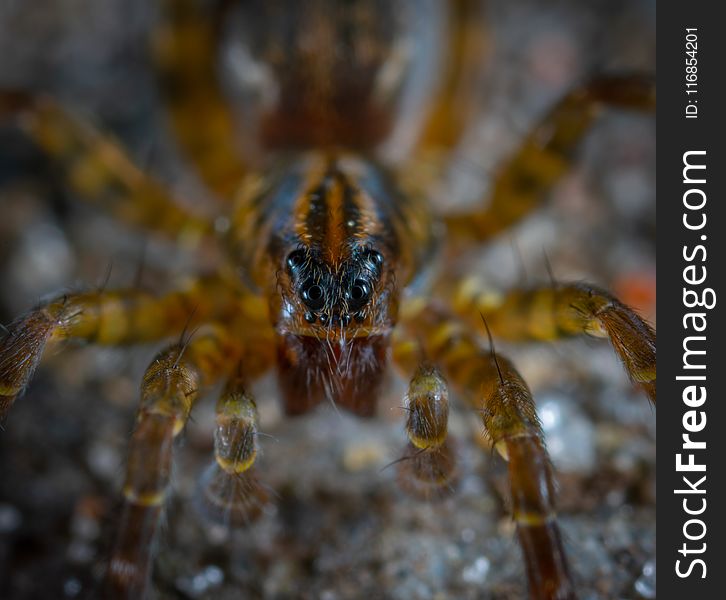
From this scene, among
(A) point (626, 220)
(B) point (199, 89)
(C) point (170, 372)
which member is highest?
(B) point (199, 89)

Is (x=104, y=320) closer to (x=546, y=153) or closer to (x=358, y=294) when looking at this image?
(x=358, y=294)

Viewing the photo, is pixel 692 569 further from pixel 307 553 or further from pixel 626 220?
pixel 626 220

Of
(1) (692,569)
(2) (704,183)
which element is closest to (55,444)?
(1) (692,569)

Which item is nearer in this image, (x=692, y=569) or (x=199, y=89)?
(x=692, y=569)

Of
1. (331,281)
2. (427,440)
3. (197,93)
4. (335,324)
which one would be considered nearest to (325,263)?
(331,281)

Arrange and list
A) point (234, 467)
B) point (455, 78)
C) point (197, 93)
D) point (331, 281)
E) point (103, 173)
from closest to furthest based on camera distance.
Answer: point (234, 467) < point (331, 281) < point (103, 173) < point (197, 93) < point (455, 78)

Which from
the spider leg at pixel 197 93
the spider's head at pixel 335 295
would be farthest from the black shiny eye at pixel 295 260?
the spider leg at pixel 197 93
